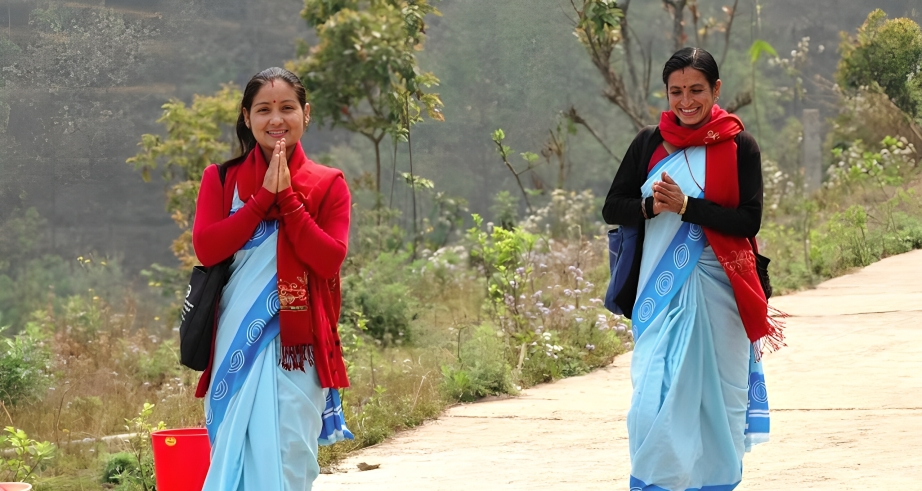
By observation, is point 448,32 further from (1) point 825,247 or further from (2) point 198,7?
(1) point 825,247

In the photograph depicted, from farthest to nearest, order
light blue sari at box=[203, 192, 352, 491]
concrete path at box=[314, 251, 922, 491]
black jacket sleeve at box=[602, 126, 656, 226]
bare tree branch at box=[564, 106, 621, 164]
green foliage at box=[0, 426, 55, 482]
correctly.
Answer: bare tree branch at box=[564, 106, 621, 164] → concrete path at box=[314, 251, 922, 491] → green foliage at box=[0, 426, 55, 482] → black jacket sleeve at box=[602, 126, 656, 226] → light blue sari at box=[203, 192, 352, 491]

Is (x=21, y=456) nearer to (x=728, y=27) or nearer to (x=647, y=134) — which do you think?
(x=647, y=134)

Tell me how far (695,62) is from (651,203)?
1.60 feet

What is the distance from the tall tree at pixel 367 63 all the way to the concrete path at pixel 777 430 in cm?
317

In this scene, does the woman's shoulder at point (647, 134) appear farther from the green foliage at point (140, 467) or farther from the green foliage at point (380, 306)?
the green foliage at point (380, 306)

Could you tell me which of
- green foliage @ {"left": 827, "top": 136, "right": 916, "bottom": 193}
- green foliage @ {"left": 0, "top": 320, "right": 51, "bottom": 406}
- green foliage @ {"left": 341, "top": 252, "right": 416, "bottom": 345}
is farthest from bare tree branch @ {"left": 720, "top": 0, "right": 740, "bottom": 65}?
green foliage @ {"left": 0, "top": 320, "right": 51, "bottom": 406}

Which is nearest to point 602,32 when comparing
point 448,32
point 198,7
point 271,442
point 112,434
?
point 448,32

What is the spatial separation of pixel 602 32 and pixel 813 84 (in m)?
4.18

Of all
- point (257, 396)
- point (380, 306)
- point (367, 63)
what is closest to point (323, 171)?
point (257, 396)

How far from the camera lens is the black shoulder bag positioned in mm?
3320

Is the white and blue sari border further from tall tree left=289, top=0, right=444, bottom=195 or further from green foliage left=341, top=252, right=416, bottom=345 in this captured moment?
tall tree left=289, top=0, right=444, bottom=195

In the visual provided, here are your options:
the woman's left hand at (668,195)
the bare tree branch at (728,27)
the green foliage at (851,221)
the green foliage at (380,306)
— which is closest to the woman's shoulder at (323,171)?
the woman's left hand at (668,195)

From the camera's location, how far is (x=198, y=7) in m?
9.27

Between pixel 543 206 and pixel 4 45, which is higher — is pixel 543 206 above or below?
below
